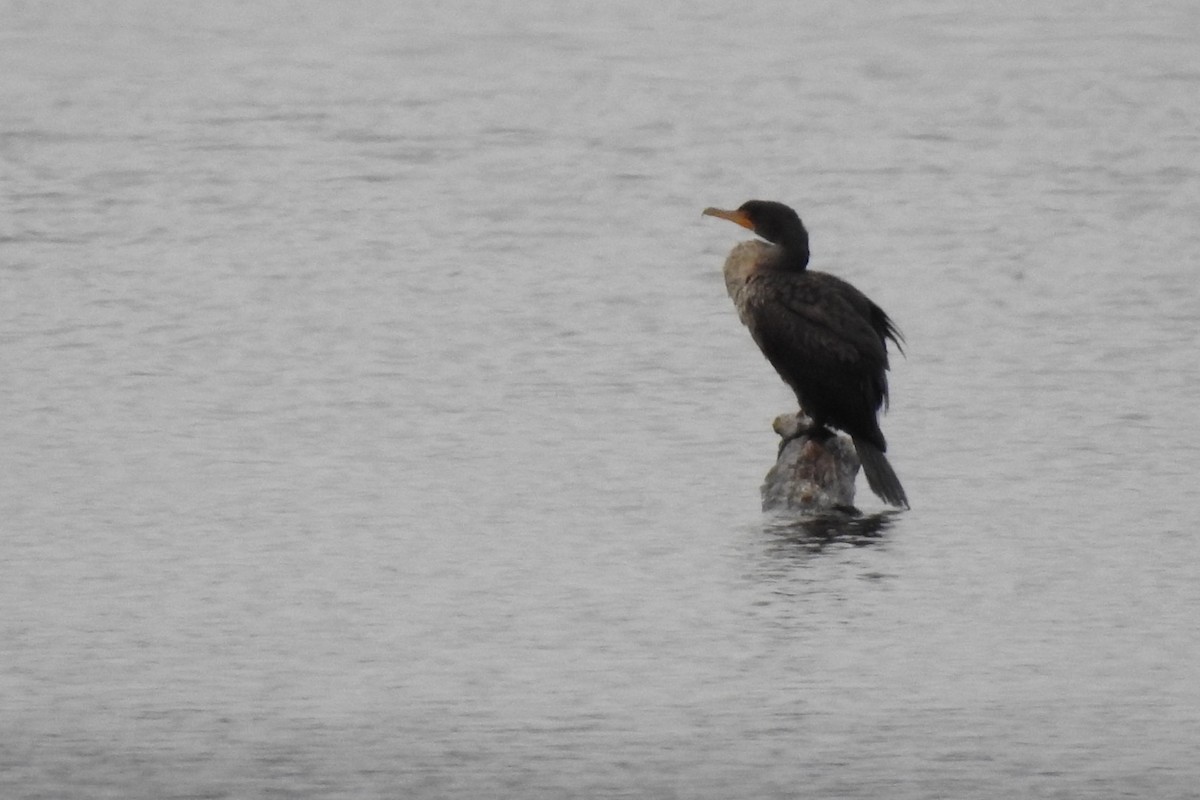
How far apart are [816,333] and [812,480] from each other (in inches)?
20.2

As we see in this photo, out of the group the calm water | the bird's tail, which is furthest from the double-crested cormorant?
the calm water

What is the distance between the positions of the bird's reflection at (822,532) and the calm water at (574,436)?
0.03 metres

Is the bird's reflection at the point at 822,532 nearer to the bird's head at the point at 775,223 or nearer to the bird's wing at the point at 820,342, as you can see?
the bird's wing at the point at 820,342

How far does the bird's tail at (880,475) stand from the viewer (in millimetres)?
8125

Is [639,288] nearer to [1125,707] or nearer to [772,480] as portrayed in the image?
[772,480]

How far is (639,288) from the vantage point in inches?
486

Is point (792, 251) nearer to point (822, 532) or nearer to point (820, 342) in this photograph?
point (820, 342)

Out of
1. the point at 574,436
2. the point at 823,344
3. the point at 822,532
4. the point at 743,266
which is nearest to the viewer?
the point at 822,532

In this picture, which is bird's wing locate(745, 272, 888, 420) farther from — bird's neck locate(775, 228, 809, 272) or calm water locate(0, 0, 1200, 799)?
calm water locate(0, 0, 1200, 799)

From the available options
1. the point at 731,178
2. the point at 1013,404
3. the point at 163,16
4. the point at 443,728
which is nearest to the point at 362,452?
the point at 1013,404

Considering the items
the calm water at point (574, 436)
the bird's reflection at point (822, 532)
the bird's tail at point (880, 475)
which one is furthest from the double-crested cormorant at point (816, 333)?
the calm water at point (574, 436)

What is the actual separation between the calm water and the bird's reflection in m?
0.03

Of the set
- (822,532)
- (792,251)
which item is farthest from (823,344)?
(822,532)

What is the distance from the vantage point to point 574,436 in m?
9.38
